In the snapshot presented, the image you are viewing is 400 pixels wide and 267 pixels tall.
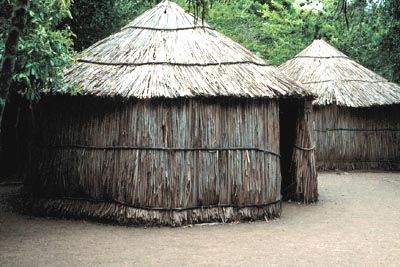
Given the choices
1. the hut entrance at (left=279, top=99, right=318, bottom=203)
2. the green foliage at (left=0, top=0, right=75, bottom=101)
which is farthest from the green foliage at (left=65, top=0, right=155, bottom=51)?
the green foliage at (left=0, top=0, right=75, bottom=101)

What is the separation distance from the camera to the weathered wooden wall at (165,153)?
29.2 ft

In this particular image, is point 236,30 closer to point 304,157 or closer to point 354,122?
point 354,122

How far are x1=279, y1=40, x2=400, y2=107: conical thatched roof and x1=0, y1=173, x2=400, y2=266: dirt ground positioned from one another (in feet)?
22.2

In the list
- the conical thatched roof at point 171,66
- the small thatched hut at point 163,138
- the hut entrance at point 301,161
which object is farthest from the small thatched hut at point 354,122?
the small thatched hut at point 163,138

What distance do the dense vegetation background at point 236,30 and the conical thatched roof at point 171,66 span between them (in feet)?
2.37

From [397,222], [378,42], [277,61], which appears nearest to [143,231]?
[397,222]

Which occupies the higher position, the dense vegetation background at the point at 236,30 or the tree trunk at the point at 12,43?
the dense vegetation background at the point at 236,30

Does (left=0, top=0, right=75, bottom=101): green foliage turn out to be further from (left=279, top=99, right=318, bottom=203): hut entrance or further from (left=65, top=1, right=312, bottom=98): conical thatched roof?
(left=279, top=99, right=318, bottom=203): hut entrance

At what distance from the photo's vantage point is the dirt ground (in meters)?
6.75

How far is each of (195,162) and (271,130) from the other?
61.9 inches

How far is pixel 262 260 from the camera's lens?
679cm

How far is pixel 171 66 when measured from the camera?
364 inches

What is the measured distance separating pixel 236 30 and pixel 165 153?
14.1 metres

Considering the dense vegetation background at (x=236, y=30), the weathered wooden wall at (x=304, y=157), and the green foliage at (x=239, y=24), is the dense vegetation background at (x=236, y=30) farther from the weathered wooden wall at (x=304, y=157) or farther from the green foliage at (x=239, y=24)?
the weathered wooden wall at (x=304, y=157)
